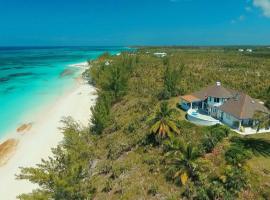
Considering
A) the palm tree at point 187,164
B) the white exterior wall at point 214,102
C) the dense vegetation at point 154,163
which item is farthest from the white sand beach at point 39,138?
the white exterior wall at point 214,102

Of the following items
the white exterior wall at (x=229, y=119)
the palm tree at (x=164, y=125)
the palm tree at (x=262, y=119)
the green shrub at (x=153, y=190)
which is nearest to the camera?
the green shrub at (x=153, y=190)

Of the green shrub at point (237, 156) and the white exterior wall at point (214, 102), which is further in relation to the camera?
the white exterior wall at point (214, 102)

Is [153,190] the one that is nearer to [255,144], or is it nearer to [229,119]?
[255,144]

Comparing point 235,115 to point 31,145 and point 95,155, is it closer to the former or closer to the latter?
point 95,155

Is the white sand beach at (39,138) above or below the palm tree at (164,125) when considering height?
below

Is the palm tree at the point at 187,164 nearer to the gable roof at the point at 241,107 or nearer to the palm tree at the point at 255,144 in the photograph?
the palm tree at the point at 255,144
